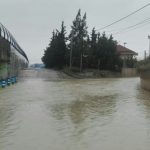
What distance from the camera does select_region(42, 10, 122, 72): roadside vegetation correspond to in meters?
61.8

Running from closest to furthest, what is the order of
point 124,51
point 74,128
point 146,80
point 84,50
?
point 74,128 < point 146,80 < point 84,50 < point 124,51

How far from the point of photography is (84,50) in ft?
→ 204

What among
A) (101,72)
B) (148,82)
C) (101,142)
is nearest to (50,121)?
(101,142)

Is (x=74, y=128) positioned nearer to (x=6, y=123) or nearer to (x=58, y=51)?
(x=6, y=123)

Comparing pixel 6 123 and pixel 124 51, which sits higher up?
pixel 124 51

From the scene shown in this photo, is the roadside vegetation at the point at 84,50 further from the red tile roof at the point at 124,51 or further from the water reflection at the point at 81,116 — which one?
the water reflection at the point at 81,116

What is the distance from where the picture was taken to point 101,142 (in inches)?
A: 355

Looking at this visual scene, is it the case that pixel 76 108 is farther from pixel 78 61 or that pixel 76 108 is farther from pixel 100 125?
pixel 78 61

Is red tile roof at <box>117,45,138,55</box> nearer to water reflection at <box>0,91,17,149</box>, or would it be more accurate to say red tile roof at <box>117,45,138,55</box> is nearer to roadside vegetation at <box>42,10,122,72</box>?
roadside vegetation at <box>42,10,122,72</box>

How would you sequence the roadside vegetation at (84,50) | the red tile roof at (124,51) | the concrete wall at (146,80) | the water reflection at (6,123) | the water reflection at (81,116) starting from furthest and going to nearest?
the red tile roof at (124,51), the roadside vegetation at (84,50), the concrete wall at (146,80), the water reflection at (81,116), the water reflection at (6,123)

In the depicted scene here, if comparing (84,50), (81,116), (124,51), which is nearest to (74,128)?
(81,116)

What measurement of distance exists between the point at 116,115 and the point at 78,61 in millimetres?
49527

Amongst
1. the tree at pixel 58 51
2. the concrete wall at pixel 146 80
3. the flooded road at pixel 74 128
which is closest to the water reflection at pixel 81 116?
the flooded road at pixel 74 128

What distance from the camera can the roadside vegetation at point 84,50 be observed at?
61812 millimetres
